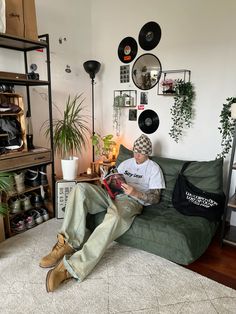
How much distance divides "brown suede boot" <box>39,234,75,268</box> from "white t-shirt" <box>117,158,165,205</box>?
2.75 ft

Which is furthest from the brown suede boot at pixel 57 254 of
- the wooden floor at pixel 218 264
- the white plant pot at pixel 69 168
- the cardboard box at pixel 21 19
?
the cardboard box at pixel 21 19

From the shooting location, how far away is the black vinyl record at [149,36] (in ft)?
9.30

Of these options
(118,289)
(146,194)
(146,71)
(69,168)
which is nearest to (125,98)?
(146,71)

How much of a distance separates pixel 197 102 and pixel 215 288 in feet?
5.94

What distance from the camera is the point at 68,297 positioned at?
1.64 metres

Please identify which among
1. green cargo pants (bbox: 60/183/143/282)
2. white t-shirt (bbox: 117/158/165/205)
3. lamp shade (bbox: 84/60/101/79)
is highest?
lamp shade (bbox: 84/60/101/79)

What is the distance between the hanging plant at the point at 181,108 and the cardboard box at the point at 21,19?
1.57 m

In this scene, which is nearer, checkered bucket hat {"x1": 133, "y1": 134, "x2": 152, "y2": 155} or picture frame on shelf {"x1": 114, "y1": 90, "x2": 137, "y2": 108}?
checkered bucket hat {"x1": 133, "y1": 134, "x2": 152, "y2": 155}

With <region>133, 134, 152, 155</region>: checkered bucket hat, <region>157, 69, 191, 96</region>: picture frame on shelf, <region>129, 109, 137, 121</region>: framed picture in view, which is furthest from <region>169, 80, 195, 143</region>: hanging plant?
<region>133, 134, 152, 155</region>: checkered bucket hat

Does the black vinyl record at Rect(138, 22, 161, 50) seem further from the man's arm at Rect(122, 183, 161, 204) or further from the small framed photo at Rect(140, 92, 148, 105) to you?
the man's arm at Rect(122, 183, 161, 204)

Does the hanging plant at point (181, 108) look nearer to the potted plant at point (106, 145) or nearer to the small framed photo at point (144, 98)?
the small framed photo at point (144, 98)

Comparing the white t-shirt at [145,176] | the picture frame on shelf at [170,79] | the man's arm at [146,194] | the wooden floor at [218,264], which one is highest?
the picture frame on shelf at [170,79]

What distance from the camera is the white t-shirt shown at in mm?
2375

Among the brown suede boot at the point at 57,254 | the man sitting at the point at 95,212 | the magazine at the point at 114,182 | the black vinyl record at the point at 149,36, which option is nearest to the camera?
the man sitting at the point at 95,212
